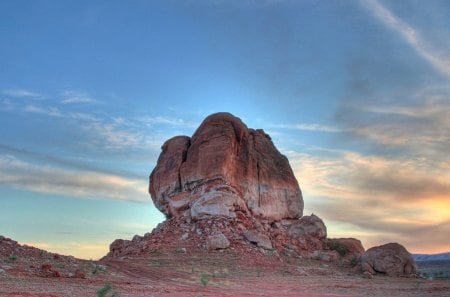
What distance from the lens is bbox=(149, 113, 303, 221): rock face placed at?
5016cm

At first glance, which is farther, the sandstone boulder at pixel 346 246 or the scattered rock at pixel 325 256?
the sandstone boulder at pixel 346 246

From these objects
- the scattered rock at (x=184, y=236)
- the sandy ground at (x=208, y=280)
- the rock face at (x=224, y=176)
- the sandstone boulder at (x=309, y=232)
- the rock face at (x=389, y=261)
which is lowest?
the sandy ground at (x=208, y=280)

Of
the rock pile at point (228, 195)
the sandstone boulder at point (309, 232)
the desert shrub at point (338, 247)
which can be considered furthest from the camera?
the desert shrub at point (338, 247)

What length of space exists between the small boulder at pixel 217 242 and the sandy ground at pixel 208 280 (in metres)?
0.74

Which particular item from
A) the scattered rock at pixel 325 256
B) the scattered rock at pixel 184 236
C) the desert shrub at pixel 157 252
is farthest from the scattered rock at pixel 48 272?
the scattered rock at pixel 325 256

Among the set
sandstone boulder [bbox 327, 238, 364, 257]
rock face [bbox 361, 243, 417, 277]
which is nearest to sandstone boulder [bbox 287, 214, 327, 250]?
sandstone boulder [bbox 327, 238, 364, 257]

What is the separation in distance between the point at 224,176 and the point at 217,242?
831 cm

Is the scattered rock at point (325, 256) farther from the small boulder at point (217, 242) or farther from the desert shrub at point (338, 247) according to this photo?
the small boulder at point (217, 242)

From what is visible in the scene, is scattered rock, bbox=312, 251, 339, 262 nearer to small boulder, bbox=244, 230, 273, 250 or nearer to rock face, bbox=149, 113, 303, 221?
small boulder, bbox=244, 230, 273, 250

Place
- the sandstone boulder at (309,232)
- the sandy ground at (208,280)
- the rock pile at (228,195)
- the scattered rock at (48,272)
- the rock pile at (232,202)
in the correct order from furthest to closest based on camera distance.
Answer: the sandstone boulder at (309,232), the rock pile at (228,195), the rock pile at (232,202), the scattered rock at (48,272), the sandy ground at (208,280)

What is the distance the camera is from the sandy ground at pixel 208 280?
22781 millimetres

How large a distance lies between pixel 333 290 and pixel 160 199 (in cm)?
3011

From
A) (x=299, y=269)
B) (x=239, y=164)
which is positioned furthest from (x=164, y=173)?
(x=299, y=269)

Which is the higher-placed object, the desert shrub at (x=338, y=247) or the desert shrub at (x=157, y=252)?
the desert shrub at (x=338, y=247)
